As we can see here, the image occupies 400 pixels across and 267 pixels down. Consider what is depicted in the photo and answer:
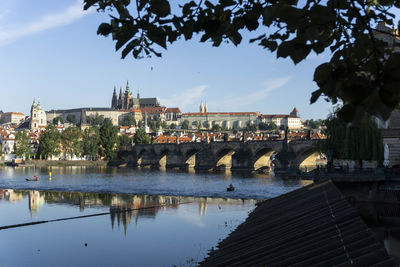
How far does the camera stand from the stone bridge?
7056 cm

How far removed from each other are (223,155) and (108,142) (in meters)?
26.6

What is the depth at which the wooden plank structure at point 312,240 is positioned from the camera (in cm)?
817

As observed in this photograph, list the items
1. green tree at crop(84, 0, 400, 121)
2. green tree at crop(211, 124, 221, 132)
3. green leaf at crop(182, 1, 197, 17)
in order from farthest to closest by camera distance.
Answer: green tree at crop(211, 124, 221, 132), green leaf at crop(182, 1, 197, 17), green tree at crop(84, 0, 400, 121)

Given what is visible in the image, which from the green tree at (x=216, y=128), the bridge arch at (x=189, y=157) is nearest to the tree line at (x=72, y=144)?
the bridge arch at (x=189, y=157)

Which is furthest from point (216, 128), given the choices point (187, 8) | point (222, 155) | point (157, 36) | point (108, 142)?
point (157, 36)

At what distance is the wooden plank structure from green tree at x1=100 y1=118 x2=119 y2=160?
84.0 m

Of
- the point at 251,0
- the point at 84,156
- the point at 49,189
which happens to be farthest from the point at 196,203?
the point at 84,156

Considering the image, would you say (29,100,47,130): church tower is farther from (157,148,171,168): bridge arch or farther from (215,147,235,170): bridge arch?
(215,147,235,170): bridge arch

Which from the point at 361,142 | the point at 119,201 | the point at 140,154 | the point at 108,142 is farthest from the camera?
the point at 140,154

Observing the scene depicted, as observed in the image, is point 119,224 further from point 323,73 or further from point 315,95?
point 323,73

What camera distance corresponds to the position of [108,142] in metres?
99.9

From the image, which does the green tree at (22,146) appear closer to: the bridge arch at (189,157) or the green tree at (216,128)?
the bridge arch at (189,157)

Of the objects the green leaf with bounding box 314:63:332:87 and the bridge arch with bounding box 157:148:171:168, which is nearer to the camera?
the green leaf with bounding box 314:63:332:87

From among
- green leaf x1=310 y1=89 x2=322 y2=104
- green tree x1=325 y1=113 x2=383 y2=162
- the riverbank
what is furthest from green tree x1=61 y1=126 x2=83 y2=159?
green leaf x1=310 y1=89 x2=322 y2=104
